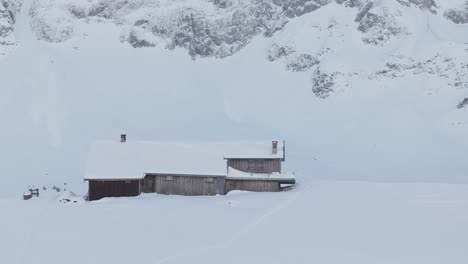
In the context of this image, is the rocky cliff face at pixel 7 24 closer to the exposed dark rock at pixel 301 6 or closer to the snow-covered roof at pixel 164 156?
the exposed dark rock at pixel 301 6

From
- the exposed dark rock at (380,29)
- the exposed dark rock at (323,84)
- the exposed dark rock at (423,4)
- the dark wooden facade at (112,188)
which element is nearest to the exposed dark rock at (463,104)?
the exposed dark rock at (323,84)

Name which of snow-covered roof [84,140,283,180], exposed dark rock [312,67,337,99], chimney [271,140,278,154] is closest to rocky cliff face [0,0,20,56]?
exposed dark rock [312,67,337,99]

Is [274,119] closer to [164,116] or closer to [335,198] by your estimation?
[164,116]

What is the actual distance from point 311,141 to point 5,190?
3608 centimetres

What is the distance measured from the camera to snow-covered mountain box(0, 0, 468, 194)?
194 ft

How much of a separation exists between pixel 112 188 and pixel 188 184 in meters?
5.63

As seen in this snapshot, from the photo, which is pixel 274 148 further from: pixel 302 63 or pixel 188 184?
pixel 302 63

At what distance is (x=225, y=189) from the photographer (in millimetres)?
37938

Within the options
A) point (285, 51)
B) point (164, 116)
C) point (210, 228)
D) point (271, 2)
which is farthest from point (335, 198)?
point (271, 2)

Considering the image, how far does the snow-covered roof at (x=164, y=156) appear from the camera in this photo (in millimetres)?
36750

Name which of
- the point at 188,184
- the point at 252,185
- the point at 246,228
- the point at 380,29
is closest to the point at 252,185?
the point at 252,185

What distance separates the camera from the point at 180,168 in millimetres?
37219

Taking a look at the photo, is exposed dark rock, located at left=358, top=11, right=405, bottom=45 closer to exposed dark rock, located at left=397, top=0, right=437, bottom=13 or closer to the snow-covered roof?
exposed dark rock, located at left=397, top=0, right=437, bottom=13

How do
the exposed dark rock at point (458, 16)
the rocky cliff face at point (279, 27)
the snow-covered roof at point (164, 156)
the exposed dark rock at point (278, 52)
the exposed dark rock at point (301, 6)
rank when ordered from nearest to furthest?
1. the snow-covered roof at point (164, 156)
2. the rocky cliff face at point (279, 27)
3. the exposed dark rock at point (278, 52)
4. the exposed dark rock at point (458, 16)
5. the exposed dark rock at point (301, 6)
